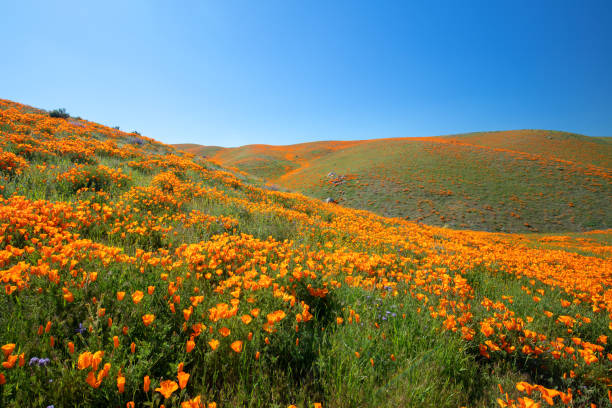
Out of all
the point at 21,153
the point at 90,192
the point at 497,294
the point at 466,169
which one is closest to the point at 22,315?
the point at 90,192

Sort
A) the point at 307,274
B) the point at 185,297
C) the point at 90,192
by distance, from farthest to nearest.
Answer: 1. the point at 90,192
2. the point at 307,274
3. the point at 185,297

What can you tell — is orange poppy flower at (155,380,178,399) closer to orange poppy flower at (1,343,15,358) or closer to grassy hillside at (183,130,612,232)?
orange poppy flower at (1,343,15,358)

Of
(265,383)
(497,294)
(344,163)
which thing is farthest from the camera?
(344,163)

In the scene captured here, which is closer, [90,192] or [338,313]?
[338,313]

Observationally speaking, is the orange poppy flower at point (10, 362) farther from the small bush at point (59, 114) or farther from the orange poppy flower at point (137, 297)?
the small bush at point (59, 114)

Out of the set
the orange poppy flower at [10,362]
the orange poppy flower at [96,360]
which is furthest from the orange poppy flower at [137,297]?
the orange poppy flower at [10,362]

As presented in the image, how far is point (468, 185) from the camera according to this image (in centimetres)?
3038

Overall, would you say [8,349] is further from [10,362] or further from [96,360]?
[96,360]

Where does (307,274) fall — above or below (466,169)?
below

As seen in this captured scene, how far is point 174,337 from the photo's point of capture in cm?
186

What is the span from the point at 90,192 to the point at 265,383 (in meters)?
6.25

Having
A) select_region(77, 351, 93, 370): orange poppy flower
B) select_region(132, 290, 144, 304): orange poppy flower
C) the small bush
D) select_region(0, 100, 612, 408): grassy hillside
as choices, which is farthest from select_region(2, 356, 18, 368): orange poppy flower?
the small bush

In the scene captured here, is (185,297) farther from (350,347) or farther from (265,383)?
(350,347)

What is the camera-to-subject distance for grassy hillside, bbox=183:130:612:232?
24.3m
